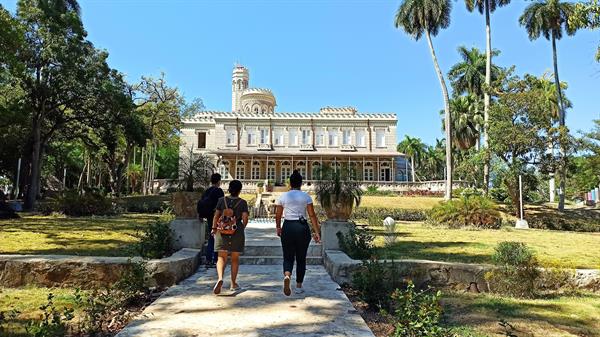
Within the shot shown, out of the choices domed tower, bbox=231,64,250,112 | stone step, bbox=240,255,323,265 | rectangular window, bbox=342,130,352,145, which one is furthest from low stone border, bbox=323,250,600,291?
domed tower, bbox=231,64,250,112

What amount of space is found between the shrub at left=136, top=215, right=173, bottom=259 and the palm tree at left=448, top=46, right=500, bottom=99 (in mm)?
34352

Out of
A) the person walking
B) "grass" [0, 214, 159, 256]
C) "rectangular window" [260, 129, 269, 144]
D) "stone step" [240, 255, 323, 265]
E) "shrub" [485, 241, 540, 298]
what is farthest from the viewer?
"rectangular window" [260, 129, 269, 144]

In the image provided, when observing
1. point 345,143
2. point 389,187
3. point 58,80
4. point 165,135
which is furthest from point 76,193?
point 345,143

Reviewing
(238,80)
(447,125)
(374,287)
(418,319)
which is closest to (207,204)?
(374,287)

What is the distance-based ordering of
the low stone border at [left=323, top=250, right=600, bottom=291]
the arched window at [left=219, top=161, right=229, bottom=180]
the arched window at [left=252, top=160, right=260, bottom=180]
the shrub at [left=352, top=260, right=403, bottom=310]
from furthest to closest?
the arched window at [left=252, top=160, right=260, bottom=180] → the arched window at [left=219, top=161, right=229, bottom=180] → the low stone border at [left=323, top=250, right=600, bottom=291] → the shrub at [left=352, top=260, right=403, bottom=310]

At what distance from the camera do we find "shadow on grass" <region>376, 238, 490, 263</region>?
7.48 meters

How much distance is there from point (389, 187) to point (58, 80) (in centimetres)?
2602

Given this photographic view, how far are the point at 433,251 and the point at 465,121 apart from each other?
28966 mm

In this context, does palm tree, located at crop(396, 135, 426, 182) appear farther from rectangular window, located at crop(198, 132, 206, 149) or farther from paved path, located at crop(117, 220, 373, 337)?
paved path, located at crop(117, 220, 373, 337)

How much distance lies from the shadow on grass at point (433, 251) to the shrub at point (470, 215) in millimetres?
5717

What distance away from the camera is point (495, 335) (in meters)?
3.82

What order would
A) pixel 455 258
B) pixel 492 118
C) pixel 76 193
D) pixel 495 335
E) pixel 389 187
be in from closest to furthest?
pixel 495 335 → pixel 455 258 → pixel 76 193 → pixel 492 118 → pixel 389 187

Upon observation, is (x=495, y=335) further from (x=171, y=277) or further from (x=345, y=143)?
(x=345, y=143)

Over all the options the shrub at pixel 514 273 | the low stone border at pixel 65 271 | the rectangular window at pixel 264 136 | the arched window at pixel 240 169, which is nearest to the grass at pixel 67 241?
A: the low stone border at pixel 65 271
